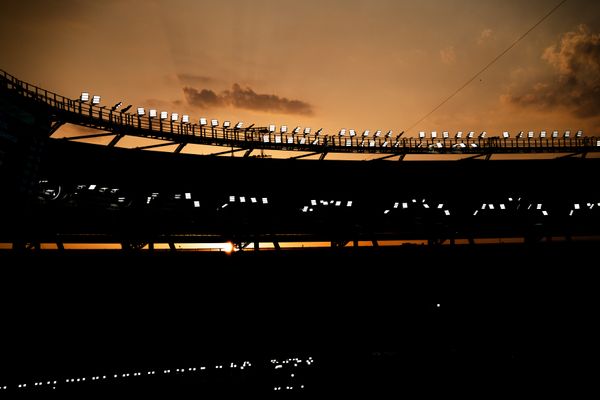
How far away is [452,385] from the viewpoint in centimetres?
2862

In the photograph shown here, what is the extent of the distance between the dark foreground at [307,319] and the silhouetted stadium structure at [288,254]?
0.14 metres

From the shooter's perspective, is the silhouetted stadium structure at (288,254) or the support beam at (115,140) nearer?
the silhouetted stadium structure at (288,254)

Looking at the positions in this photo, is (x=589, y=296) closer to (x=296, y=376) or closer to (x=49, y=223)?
(x=296, y=376)

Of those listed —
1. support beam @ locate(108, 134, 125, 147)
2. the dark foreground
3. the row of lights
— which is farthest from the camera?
support beam @ locate(108, 134, 125, 147)

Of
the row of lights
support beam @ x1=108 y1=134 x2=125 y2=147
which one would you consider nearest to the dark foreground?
the row of lights

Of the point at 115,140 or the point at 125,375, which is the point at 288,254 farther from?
the point at 115,140

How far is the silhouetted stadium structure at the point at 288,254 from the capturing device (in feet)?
104

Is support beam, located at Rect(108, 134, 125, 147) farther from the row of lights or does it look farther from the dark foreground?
the row of lights

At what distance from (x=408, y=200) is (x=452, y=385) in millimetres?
45643

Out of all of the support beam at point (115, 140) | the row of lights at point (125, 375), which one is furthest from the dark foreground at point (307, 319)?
the support beam at point (115, 140)

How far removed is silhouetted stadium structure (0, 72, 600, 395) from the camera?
31766 millimetres

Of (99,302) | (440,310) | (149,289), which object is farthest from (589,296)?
(99,302)

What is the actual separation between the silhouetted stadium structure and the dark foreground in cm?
14

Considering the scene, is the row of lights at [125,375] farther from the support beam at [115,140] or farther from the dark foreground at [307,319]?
the support beam at [115,140]
